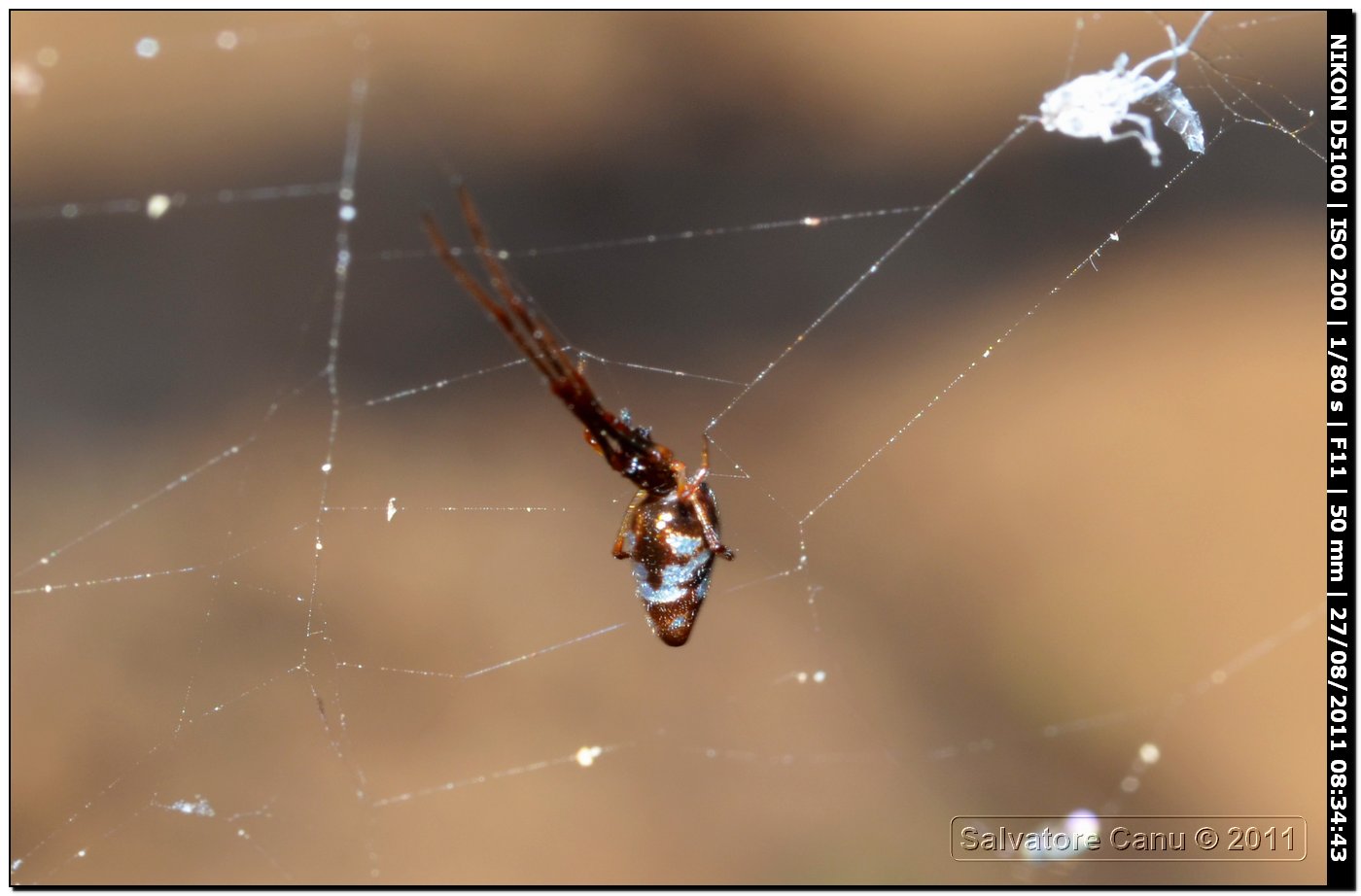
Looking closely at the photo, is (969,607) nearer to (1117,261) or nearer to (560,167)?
(1117,261)

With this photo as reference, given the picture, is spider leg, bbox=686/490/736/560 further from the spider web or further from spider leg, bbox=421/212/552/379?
the spider web

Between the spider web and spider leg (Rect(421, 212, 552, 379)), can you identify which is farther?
the spider web

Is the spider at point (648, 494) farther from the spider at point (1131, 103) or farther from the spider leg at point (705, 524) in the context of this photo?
the spider at point (1131, 103)

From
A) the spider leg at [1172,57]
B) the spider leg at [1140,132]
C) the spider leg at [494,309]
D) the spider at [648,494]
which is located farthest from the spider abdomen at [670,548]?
the spider leg at [1172,57]

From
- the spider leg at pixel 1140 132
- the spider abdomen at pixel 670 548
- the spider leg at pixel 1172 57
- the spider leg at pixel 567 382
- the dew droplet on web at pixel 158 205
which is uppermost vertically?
the dew droplet on web at pixel 158 205

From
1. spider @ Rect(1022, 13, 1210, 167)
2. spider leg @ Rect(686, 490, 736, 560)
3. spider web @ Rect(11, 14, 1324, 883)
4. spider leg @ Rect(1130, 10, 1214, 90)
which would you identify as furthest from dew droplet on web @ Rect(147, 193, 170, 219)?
spider leg @ Rect(1130, 10, 1214, 90)
